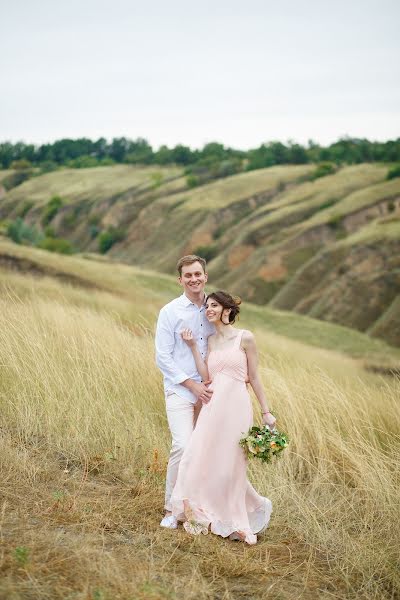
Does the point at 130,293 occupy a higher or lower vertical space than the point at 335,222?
lower

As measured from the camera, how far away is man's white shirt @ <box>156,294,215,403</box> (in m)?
5.37

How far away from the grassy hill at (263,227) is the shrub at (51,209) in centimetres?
23

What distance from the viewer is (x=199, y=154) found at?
114m

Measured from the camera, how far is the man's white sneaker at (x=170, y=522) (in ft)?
16.4

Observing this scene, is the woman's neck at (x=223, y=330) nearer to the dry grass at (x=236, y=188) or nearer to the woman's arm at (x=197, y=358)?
the woman's arm at (x=197, y=358)

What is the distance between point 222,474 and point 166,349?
1.05 metres

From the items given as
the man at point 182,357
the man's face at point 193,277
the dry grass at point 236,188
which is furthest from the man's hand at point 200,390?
the dry grass at point 236,188

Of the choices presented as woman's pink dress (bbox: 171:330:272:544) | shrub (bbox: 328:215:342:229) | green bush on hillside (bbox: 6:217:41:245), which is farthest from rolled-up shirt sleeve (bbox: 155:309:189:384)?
shrub (bbox: 328:215:342:229)

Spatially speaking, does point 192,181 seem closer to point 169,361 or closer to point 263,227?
point 263,227

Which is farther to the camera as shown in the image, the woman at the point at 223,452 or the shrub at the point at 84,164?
the shrub at the point at 84,164

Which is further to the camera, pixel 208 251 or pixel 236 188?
pixel 236 188

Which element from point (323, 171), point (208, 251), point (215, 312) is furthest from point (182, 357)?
point (323, 171)

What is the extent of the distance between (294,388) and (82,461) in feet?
10.1

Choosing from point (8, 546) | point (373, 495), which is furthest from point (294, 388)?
point (8, 546)
